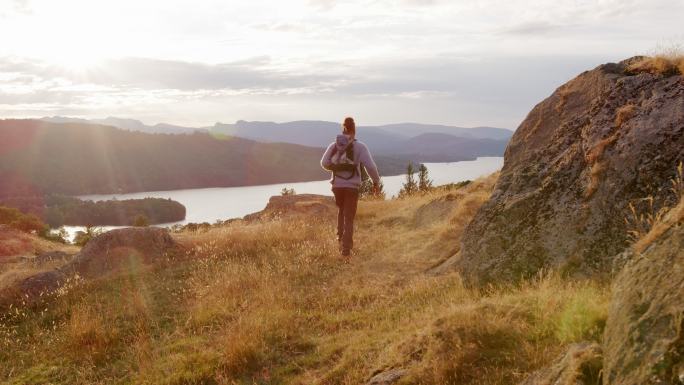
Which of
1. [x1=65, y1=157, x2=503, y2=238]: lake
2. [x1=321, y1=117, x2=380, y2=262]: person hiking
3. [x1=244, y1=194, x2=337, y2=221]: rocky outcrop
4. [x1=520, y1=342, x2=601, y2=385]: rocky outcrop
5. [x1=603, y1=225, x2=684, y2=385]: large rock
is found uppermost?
[x1=321, y1=117, x2=380, y2=262]: person hiking

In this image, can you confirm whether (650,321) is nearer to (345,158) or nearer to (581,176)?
(581,176)

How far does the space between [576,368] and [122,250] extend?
11.3 metres

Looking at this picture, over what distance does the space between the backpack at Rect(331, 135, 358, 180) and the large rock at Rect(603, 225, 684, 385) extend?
23.8 feet

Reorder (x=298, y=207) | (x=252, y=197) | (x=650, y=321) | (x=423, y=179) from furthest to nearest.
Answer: (x=252, y=197)
(x=423, y=179)
(x=298, y=207)
(x=650, y=321)

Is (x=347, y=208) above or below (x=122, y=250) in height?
above

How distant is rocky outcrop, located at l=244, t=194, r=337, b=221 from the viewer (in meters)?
17.6

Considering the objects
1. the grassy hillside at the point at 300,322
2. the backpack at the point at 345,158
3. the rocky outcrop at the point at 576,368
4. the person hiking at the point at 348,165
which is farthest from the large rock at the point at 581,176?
the backpack at the point at 345,158

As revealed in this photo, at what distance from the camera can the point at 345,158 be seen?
1064cm

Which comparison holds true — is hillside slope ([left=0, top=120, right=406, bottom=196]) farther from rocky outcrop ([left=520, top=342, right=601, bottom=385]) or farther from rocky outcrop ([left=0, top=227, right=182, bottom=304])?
→ rocky outcrop ([left=520, top=342, right=601, bottom=385])

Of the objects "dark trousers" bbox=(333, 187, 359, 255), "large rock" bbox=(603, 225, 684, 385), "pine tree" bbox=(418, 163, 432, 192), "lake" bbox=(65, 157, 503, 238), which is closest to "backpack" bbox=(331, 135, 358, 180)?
"dark trousers" bbox=(333, 187, 359, 255)

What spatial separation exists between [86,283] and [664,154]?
33.3 feet

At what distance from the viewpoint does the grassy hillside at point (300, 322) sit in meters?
4.64

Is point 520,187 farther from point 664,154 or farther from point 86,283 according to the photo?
→ point 86,283

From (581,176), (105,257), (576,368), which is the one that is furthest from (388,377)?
(105,257)
